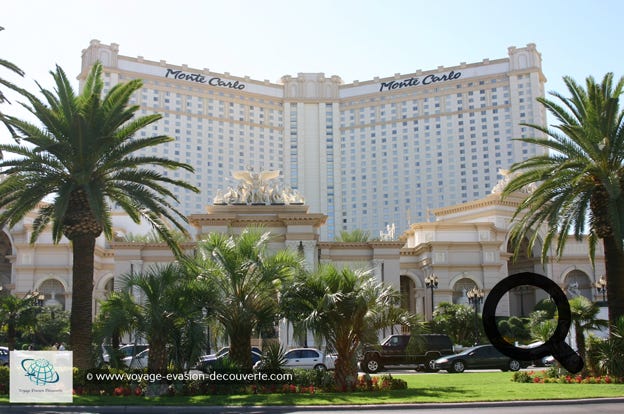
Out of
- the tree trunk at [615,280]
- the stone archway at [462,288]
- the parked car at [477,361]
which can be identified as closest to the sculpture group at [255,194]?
the stone archway at [462,288]

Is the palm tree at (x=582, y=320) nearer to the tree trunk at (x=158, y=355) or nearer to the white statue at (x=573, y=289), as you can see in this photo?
the tree trunk at (x=158, y=355)

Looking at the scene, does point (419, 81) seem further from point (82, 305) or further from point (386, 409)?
point (386, 409)

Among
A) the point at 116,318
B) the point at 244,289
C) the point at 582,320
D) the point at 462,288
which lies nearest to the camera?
the point at 116,318

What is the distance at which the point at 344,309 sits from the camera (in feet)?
70.2

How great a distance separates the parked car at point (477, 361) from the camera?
3219 centimetres

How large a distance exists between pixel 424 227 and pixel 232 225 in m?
20.1

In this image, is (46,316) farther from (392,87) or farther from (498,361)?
(392,87)

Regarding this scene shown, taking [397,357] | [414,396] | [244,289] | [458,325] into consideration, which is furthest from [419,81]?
[414,396]

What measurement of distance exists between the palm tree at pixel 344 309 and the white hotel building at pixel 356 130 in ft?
284

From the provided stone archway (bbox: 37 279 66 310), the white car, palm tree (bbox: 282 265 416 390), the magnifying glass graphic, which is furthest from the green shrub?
stone archway (bbox: 37 279 66 310)

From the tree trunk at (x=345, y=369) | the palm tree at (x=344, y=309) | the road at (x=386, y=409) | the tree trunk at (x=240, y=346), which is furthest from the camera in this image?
the tree trunk at (x=240, y=346)

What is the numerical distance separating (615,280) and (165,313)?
1675 cm

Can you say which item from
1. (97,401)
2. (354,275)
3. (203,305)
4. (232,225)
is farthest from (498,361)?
(232,225)

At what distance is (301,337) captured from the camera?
21750mm
